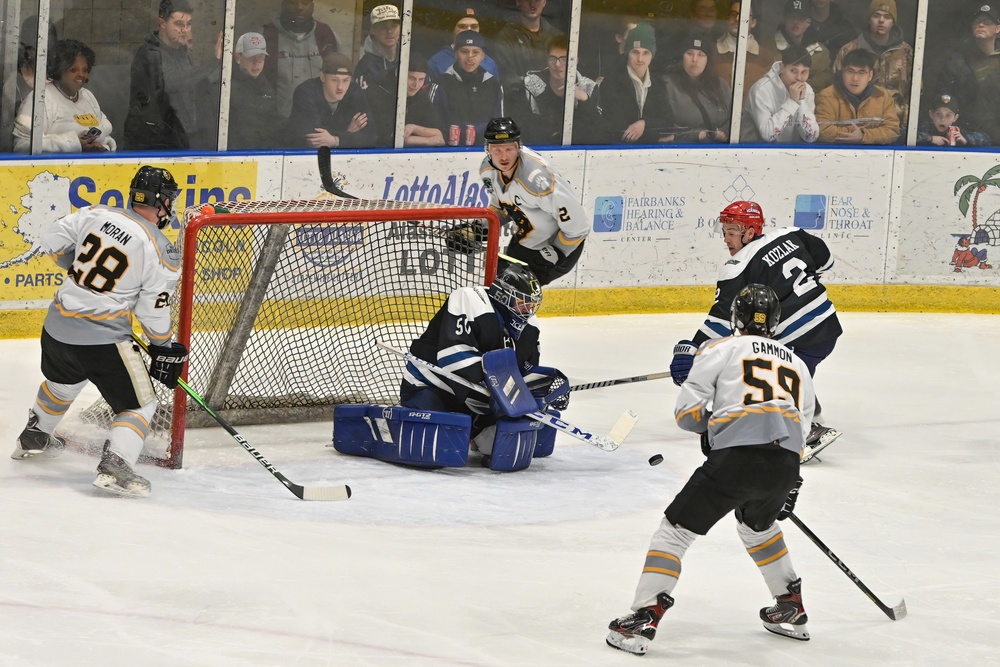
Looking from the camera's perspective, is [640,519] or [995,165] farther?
[995,165]

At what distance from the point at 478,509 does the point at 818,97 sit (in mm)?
4840

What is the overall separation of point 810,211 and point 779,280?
129 inches

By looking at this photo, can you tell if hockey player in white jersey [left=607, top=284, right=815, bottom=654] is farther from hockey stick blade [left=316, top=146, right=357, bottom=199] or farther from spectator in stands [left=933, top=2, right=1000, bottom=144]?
spectator in stands [left=933, top=2, right=1000, bottom=144]

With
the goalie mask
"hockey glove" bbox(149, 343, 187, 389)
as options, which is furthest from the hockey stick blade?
"hockey glove" bbox(149, 343, 187, 389)

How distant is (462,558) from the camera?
4.17 m

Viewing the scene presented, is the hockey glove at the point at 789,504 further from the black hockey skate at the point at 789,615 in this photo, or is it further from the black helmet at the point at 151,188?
the black helmet at the point at 151,188

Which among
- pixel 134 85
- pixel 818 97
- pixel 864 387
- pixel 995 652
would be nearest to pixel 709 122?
pixel 818 97

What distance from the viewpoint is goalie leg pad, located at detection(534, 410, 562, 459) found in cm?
526

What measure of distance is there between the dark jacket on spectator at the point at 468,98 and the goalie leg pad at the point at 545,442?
2903 mm

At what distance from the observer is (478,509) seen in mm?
4633

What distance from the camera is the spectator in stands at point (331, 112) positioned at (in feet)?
24.1

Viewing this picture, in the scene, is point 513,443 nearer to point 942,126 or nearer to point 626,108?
point 626,108

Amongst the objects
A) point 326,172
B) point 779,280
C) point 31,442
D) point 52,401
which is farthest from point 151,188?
point 779,280

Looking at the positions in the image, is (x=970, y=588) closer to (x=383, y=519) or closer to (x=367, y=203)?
(x=383, y=519)
